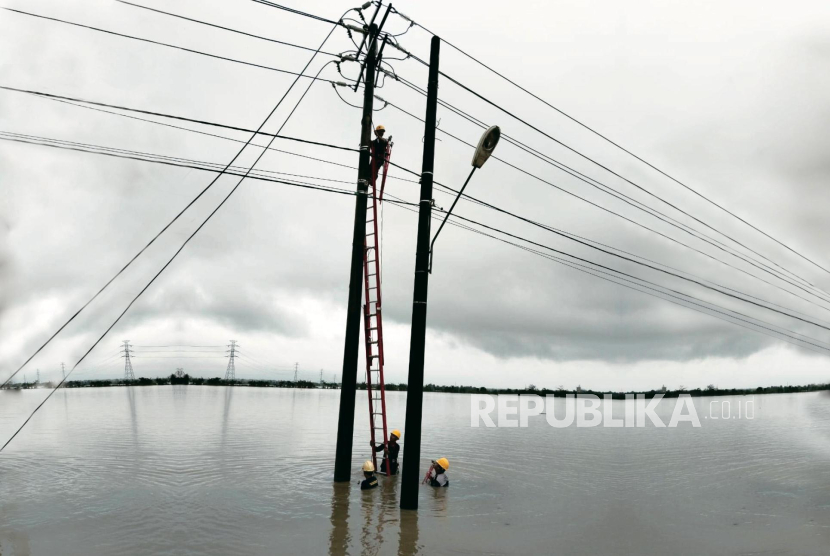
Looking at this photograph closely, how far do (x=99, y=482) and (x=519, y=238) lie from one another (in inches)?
671

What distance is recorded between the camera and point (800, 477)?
25031mm

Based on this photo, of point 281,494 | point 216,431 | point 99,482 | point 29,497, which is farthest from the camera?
point 216,431

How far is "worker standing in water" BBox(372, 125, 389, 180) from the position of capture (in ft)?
54.4

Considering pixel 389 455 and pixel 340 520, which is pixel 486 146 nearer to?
pixel 340 520

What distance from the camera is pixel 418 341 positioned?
13766 millimetres

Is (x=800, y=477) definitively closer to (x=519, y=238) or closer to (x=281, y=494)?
(x=519, y=238)

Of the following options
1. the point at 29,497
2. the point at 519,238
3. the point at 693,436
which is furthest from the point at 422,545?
the point at 693,436

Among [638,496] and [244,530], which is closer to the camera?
[244,530]

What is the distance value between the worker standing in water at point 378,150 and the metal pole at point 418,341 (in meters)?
2.42

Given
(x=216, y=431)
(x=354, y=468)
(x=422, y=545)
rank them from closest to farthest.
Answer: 1. (x=422, y=545)
2. (x=354, y=468)
3. (x=216, y=431)

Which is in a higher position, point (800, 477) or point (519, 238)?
point (519, 238)

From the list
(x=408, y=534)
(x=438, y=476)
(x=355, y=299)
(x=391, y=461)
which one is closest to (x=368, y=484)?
(x=391, y=461)

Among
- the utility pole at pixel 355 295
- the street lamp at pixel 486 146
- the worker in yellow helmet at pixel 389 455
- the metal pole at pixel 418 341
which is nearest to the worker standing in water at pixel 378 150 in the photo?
the utility pole at pixel 355 295

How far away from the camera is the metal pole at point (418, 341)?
13516 mm
